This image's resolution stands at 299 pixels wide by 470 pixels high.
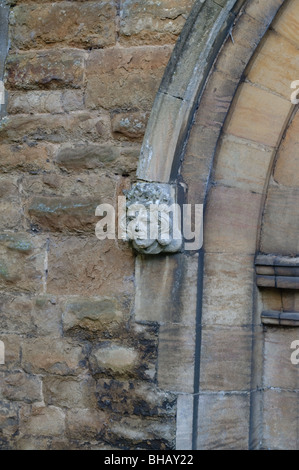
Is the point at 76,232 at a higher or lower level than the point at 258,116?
lower

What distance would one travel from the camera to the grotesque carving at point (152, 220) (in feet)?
8.69

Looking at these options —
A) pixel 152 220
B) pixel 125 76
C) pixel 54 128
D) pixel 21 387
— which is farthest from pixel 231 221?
pixel 21 387

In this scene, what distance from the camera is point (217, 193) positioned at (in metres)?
2.77

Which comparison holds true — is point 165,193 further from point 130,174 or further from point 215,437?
point 215,437

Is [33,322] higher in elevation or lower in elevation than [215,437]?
higher

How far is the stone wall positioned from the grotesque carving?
0.56 feet

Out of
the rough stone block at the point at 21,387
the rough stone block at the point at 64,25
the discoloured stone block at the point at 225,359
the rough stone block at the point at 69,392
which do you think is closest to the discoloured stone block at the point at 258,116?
the rough stone block at the point at 64,25

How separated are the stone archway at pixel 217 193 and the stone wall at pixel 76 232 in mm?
117

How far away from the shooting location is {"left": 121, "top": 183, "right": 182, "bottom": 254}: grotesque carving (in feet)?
8.69

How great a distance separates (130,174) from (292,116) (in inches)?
32.6

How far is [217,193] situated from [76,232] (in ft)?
2.31

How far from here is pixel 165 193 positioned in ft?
8.82

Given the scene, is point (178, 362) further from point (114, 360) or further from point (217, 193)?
point (217, 193)
